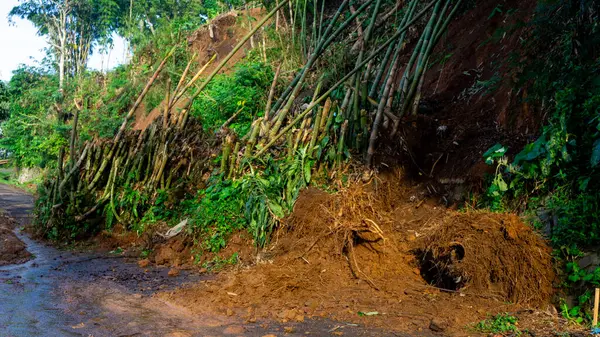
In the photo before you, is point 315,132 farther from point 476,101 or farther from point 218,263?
point 476,101

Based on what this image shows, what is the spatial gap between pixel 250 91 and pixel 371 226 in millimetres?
6790

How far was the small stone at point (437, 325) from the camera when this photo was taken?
406cm

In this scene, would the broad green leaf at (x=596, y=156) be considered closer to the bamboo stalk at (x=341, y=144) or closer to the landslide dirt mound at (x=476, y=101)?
the landslide dirt mound at (x=476, y=101)

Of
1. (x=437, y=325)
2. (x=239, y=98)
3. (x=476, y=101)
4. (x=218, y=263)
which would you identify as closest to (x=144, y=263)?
(x=218, y=263)

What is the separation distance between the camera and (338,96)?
8719 millimetres

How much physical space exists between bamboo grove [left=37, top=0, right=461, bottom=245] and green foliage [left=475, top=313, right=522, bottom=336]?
9.19 feet

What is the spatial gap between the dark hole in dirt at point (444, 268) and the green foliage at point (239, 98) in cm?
612

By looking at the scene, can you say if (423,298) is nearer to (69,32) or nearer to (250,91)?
(250,91)

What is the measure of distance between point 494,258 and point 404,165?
2168 millimetres

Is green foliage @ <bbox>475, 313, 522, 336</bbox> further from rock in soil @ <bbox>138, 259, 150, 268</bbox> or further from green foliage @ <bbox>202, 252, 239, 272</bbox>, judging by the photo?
rock in soil @ <bbox>138, 259, 150, 268</bbox>

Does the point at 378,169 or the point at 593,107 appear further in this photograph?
the point at 378,169

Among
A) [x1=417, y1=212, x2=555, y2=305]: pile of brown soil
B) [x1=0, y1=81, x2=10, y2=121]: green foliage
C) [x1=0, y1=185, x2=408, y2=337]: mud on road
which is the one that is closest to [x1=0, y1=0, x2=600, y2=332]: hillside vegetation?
[x1=417, y1=212, x2=555, y2=305]: pile of brown soil

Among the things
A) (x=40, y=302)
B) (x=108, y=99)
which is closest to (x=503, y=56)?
(x=40, y=302)

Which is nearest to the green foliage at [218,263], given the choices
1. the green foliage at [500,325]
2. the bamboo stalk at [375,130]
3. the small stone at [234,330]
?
the bamboo stalk at [375,130]
